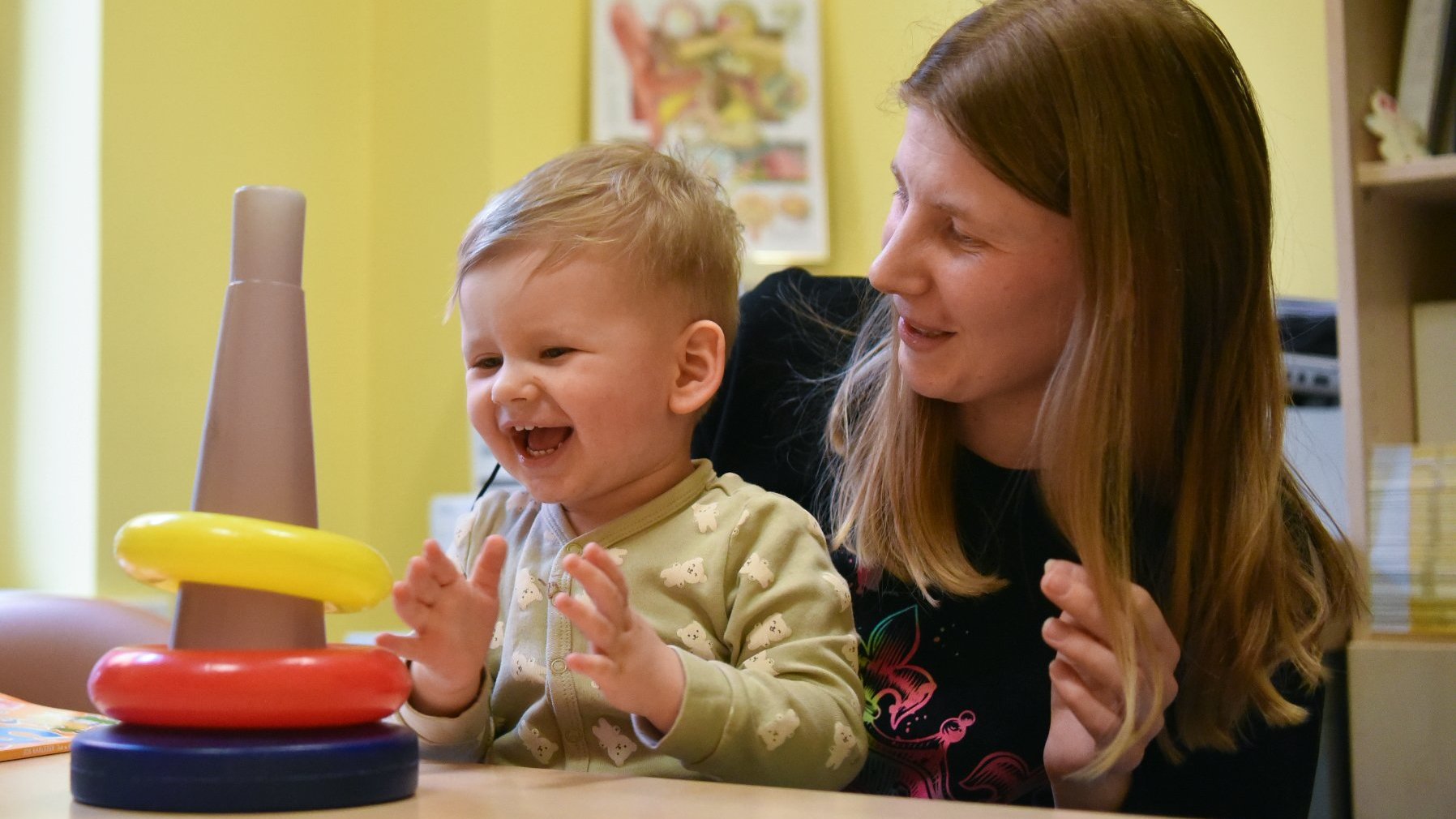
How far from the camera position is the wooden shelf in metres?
1.68

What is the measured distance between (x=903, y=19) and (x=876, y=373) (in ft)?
5.23

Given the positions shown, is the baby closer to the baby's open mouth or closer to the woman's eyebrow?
the baby's open mouth

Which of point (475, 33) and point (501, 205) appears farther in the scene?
point (475, 33)

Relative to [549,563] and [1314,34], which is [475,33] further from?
[549,563]

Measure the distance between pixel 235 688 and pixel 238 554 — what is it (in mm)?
62

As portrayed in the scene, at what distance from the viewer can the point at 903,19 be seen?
8.73ft

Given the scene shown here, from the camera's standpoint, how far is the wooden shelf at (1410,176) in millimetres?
1676

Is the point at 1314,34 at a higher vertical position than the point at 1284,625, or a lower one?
higher

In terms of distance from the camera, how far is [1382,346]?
175cm

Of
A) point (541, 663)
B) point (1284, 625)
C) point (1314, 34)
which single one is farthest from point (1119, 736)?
point (1314, 34)

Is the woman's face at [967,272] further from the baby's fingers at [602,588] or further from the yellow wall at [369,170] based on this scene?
the yellow wall at [369,170]

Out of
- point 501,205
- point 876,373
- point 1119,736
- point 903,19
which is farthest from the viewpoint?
point 903,19

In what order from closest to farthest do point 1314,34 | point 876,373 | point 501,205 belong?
1. point 501,205
2. point 876,373
3. point 1314,34

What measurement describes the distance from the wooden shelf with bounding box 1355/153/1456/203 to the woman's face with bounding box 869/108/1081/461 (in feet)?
2.74
